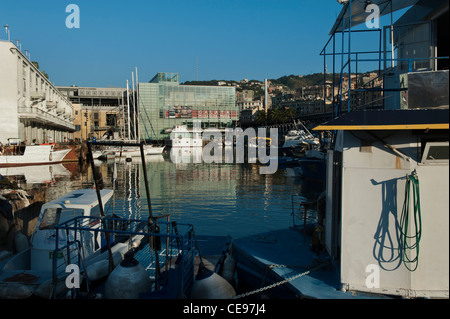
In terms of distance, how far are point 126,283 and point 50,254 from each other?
3.36 m

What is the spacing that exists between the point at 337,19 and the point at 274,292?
737 centimetres

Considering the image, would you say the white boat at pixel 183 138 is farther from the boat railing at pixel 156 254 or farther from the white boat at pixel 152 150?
the boat railing at pixel 156 254

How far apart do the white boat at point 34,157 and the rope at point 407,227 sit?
5098cm

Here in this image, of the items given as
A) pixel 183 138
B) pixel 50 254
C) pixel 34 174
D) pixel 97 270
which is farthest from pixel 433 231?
pixel 183 138

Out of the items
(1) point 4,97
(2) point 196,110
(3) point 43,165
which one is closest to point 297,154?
(3) point 43,165

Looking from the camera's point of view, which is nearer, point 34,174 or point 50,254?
point 50,254

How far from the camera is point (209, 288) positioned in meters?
8.05

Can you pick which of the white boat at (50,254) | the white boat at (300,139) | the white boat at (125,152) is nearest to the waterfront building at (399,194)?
the white boat at (50,254)

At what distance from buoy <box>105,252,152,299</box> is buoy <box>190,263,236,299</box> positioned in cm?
109

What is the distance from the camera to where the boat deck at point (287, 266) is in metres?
7.04

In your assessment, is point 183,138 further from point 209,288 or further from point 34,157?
point 209,288

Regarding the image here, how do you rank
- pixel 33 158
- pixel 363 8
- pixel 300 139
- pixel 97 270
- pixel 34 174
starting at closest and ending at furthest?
pixel 97 270, pixel 363 8, pixel 34 174, pixel 33 158, pixel 300 139

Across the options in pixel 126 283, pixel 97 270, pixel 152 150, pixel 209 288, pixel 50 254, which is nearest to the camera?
pixel 126 283

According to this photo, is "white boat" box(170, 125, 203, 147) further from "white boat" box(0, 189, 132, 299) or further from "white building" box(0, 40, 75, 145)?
"white boat" box(0, 189, 132, 299)
